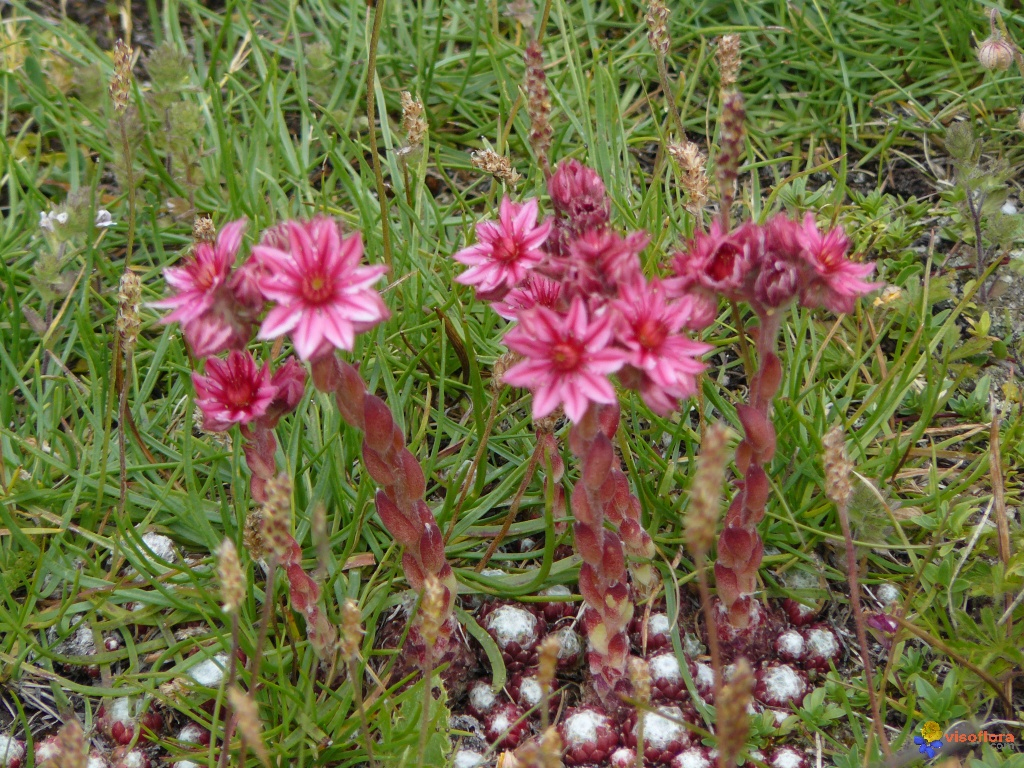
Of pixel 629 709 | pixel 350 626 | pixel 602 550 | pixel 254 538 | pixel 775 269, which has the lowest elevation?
pixel 629 709

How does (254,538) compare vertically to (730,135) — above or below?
below

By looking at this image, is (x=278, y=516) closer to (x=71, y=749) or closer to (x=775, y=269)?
(x=71, y=749)

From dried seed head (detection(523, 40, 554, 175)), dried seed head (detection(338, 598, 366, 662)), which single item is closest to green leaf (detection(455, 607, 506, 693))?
dried seed head (detection(338, 598, 366, 662))

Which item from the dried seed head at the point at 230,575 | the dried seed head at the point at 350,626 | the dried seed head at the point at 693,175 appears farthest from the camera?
the dried seed head at the point at 693,175

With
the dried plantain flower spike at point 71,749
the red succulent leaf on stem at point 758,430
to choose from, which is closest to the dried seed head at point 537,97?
the red succulent leaf on stem at point 758,430

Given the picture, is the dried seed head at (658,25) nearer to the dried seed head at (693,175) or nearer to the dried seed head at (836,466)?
the dried seed head at (693,175)

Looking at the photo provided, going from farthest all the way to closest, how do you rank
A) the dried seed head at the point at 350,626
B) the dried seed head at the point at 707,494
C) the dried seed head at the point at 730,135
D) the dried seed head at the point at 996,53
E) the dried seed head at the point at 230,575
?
the dried seed head at the point at 996,53, the dried seed head at the point at 730,135, the dried seed head at the point at 350,626, the dried seed head at the point at 230,575, the dried seed head at the point at 707,494

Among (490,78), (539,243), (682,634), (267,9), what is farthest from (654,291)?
(267,9)

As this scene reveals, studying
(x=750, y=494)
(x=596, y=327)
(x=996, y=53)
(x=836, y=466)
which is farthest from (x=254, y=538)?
(x=996, y=53)
